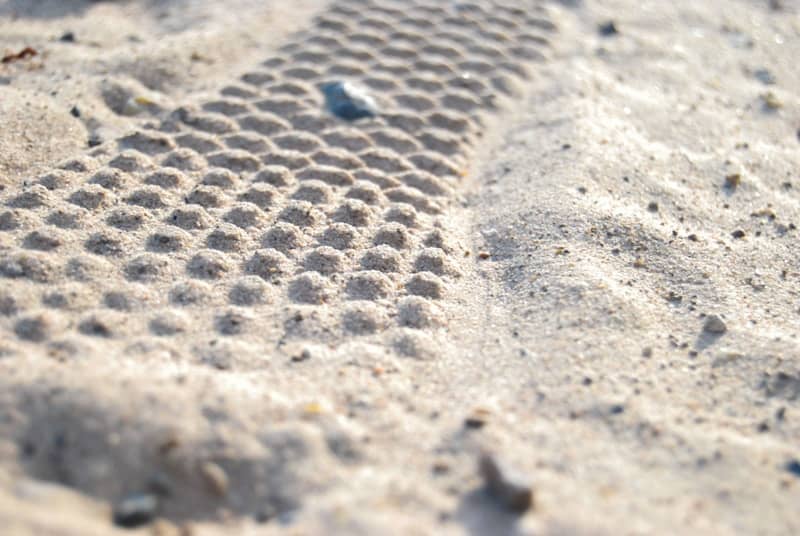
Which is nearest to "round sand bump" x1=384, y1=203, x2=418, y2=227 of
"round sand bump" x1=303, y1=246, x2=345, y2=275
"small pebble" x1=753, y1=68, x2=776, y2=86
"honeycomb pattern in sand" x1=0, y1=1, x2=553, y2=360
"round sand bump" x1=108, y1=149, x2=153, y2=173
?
"honeycomb pattern in sand" x1=0, y1=1, x2=553, y2=360

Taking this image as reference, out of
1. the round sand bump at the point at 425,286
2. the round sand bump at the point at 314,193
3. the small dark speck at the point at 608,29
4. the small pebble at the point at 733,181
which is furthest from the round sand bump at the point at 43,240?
the small dark speck at the point at 608,29

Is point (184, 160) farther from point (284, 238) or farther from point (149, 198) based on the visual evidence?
point (284, 238)

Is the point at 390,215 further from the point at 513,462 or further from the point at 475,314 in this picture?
the point at 513,462

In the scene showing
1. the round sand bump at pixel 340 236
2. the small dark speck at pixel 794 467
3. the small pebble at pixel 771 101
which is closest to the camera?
the small dark speck at pixel 794 467

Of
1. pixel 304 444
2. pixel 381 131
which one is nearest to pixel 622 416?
pixel 304 444

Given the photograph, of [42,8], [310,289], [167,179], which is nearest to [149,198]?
[167,179]

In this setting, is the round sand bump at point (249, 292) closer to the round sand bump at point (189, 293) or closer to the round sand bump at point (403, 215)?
the round sand bump at point (189, 293)

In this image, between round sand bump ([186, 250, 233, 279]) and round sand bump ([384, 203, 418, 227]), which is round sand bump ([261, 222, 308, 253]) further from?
round sand bump ([384, 203, 418, 227])
